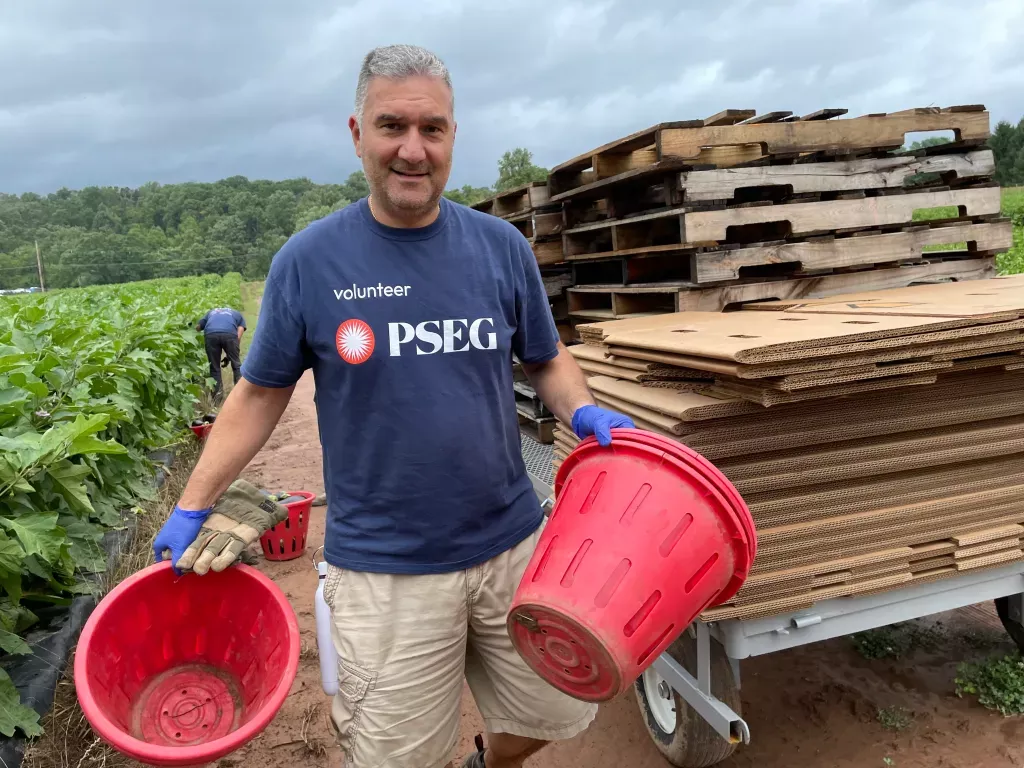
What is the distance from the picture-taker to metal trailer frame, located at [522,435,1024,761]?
2408 millimetres

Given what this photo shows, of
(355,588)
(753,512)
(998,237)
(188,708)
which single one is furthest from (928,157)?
(188,708)

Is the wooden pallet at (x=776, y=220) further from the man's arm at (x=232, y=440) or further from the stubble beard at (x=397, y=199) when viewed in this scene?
the man's arm at (x=232, y=440)

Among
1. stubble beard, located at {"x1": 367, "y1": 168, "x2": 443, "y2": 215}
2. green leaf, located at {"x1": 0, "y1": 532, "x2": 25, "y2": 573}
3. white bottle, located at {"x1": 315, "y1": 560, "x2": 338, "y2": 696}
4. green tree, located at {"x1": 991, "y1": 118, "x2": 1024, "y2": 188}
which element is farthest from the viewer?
green tree, located at {"x1": 991, "y1": 118, "x2": 1024, "y2": 188}

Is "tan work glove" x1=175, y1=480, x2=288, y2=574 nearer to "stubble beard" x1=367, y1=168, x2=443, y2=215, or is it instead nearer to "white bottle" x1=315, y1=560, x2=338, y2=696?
"white bottle" x1=315, y1=560, x2=338, y2=696

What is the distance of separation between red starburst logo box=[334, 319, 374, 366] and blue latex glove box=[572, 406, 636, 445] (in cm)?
64

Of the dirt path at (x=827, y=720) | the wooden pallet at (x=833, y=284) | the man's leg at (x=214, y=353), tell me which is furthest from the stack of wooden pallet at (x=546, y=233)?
the man's leg at (x=214, y=353)

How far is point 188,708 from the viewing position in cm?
250

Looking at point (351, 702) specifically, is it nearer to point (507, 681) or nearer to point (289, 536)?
point (507, 681)

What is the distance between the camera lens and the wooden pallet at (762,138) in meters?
3.40

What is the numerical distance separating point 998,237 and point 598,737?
11.0 ft

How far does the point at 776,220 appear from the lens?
3.52 meters

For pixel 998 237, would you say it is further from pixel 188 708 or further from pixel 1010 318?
pixel 188 708

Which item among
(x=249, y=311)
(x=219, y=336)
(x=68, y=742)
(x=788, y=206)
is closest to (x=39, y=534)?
(x=68, y=742)

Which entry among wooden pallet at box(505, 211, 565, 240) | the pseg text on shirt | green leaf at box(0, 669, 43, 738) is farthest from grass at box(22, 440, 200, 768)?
wooden pallet at box(505, 211, 565, 240)
